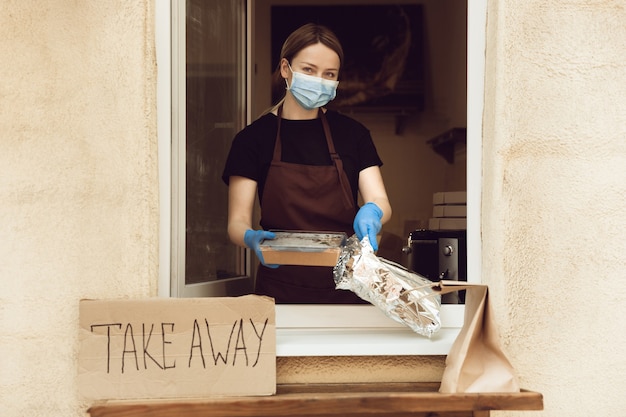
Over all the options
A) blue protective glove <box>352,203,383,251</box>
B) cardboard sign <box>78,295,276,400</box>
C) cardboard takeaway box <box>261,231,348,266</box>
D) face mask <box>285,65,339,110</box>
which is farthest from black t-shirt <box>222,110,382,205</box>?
cardboard sign <box>78,295,276,400</box>

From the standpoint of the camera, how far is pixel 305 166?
244 cm

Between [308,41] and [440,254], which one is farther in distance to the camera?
[440,254]

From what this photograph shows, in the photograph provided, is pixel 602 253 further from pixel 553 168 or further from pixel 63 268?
pixel 63 268

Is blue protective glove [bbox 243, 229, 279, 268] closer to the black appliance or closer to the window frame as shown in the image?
the window frame

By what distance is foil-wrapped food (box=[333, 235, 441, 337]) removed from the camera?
5.96 ft

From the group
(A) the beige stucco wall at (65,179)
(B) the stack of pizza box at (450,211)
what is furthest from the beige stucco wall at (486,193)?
(B) the stack of pizza box at (450,211)

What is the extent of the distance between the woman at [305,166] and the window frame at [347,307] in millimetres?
318

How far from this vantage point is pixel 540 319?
6.26 ft

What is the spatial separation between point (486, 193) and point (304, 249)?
533mm

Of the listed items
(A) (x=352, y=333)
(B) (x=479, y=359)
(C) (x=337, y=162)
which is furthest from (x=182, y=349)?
(C) (x=337, y=162)

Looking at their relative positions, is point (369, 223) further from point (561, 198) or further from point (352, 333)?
point (561, 198)

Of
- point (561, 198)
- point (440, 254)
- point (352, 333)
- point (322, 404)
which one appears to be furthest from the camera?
point (440, 254)

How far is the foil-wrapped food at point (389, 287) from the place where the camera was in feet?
5.96

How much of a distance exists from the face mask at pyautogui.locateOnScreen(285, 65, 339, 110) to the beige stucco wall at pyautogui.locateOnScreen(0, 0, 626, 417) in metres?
0.55
